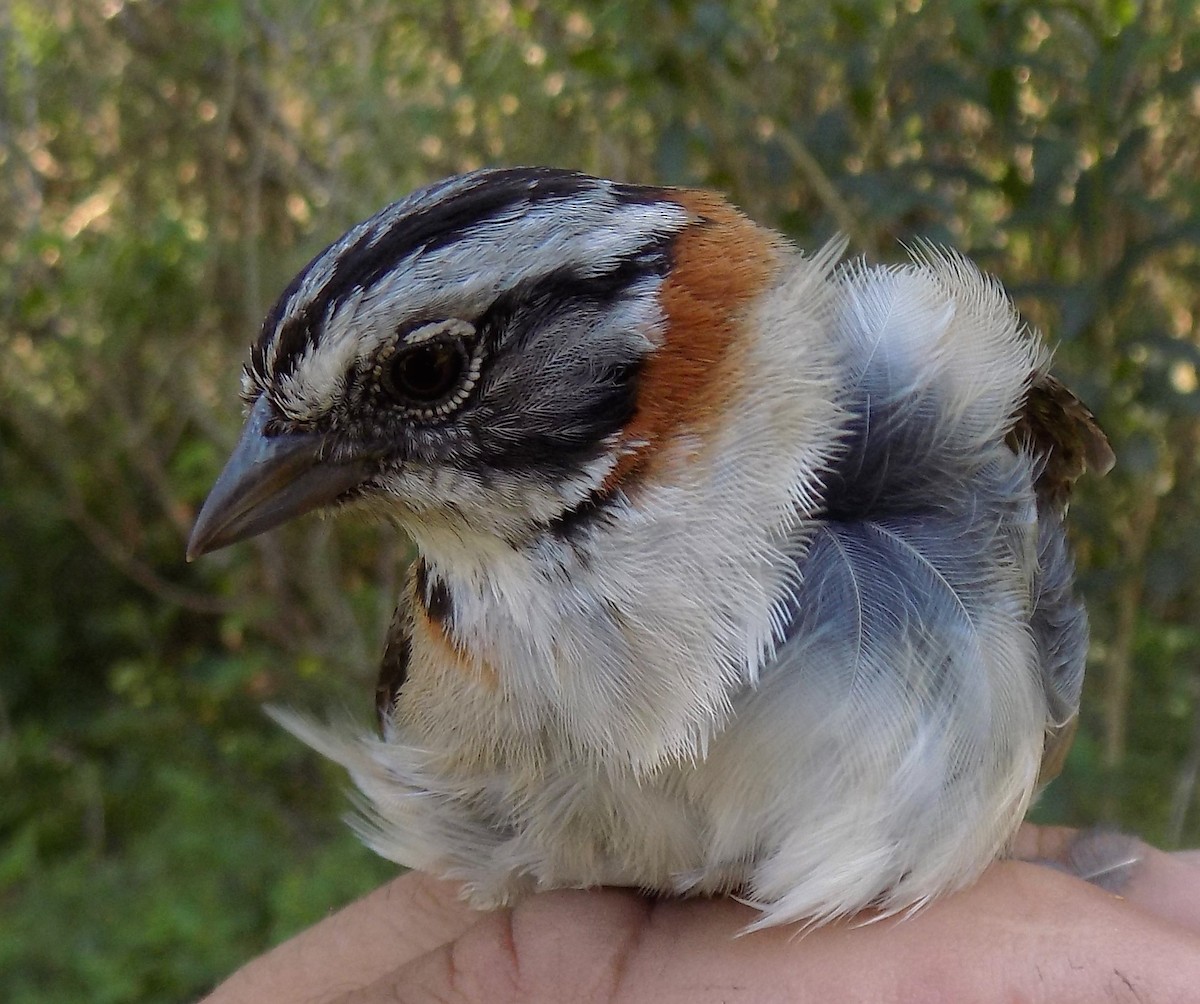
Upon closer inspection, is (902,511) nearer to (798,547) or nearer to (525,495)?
(798,547)

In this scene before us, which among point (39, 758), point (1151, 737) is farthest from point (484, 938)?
point (39, 758)

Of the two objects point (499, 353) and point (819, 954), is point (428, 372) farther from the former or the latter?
point (819, 954)

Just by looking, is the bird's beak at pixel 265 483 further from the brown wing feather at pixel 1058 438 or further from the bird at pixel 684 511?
the brown wing feather at pixel 1058 438

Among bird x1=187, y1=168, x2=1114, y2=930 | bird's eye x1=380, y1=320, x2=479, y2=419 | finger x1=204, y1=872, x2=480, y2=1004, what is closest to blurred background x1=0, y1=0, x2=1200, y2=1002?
finger x1=204, y1=872, x2=480, y2=1004

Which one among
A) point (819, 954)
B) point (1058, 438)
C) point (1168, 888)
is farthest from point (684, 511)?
point (1168, 888)

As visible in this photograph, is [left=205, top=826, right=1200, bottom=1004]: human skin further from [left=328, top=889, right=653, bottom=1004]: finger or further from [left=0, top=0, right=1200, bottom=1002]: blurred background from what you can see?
[left=0, top=0, right=1200, bottom=1002]: blurred background

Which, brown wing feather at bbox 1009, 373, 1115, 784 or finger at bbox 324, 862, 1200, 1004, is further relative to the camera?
brown wing feather at bbox 1009, 373, 1115, 784

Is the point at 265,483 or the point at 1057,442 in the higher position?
the point at 265,483

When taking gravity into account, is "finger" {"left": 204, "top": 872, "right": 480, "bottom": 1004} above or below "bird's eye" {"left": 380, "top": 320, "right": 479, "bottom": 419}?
below
